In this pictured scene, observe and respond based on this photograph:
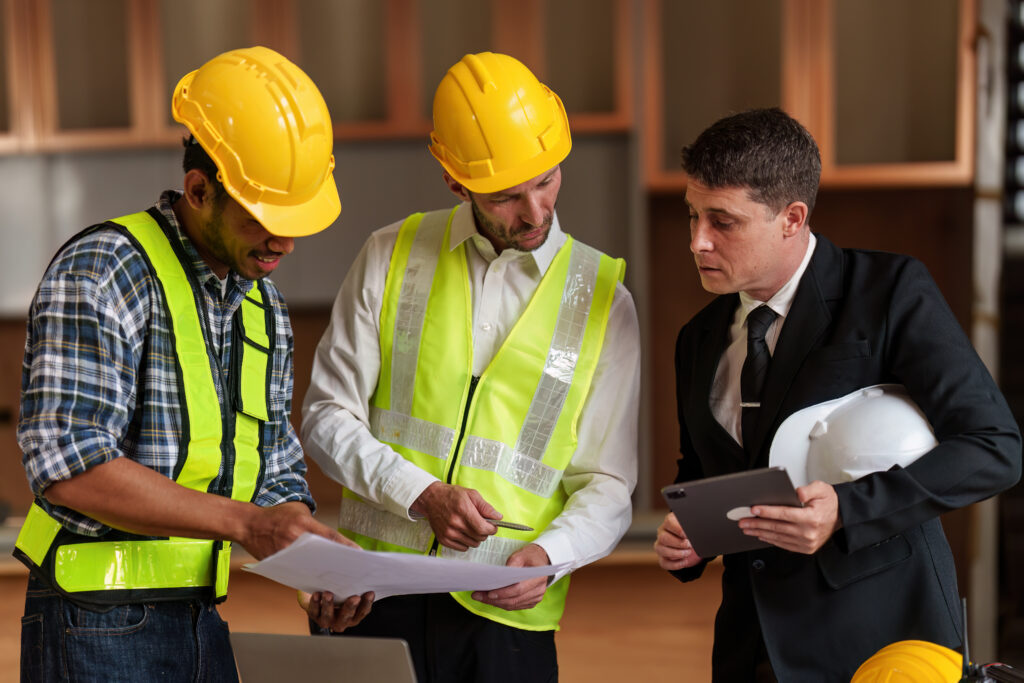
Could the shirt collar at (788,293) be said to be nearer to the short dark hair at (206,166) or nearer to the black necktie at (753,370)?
the black necktie at (753,370)

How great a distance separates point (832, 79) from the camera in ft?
13.5

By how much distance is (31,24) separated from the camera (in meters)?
4.11

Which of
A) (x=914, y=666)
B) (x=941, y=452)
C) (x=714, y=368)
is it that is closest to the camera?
(x=914, y=666)

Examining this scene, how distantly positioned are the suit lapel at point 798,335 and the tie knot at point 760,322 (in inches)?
1.5

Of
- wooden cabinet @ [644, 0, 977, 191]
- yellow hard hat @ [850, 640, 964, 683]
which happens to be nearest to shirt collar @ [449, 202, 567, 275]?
yellow hard hat @ [850, 640, 964, 683]

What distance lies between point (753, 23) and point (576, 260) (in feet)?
8.83

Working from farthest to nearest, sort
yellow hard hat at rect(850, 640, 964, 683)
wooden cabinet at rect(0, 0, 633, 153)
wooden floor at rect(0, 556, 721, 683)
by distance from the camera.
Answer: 1. wooden cabinet at rect(0, 0, 633, 153)
2. wooden floor at rect(0, 556, 721, 683)
3. yellow hard hat at rect(850, 640, 964, 683)

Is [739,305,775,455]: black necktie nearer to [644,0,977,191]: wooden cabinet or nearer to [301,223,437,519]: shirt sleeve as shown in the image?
[301,223,437,519]: shirt sleeve

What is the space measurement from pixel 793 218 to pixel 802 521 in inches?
19.0

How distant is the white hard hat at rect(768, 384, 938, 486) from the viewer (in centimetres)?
146

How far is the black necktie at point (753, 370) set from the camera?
1.58 m

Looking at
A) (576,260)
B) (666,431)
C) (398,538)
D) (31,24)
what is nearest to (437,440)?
(398,538)

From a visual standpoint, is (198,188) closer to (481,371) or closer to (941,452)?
(481,371)

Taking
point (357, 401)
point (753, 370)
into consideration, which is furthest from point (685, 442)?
point (357, 401)
